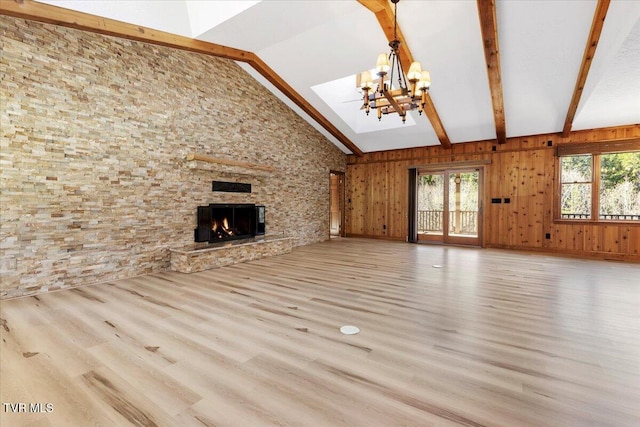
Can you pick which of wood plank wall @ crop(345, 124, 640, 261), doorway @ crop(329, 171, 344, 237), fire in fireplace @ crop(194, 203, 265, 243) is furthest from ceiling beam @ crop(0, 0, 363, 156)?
wood plank wall @ crop(345, 124, 640, 261)

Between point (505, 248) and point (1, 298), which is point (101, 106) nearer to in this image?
point (1, 298)

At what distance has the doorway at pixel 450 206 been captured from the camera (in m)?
7.84

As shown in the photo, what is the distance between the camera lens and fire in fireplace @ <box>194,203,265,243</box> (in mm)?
5348

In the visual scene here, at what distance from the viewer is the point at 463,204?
8000mm

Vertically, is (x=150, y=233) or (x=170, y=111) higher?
(x=170, y=111)

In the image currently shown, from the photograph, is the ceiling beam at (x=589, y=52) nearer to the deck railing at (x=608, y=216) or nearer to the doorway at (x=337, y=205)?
the deck railing at (x=608, y=216)

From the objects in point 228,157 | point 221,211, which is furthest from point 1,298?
point 228,157

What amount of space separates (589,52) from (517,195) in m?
3.61

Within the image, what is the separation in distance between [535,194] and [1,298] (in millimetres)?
9469

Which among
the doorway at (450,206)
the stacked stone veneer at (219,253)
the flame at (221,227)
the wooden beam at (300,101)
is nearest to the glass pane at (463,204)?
the doorway at (450,206)

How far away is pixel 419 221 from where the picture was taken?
8703 mm

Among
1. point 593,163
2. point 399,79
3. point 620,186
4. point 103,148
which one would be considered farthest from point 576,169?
point 103,148

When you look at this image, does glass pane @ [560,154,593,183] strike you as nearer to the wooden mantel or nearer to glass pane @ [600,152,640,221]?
glass pane @ [600,152,640,221]

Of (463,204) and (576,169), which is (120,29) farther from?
(576,169)
